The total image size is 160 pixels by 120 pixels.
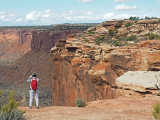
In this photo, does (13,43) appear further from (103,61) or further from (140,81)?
(140,81)

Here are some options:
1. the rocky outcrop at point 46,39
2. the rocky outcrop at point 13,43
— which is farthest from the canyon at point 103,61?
the rocky outcrop at point 13,43

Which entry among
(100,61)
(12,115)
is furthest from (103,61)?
(12,115)

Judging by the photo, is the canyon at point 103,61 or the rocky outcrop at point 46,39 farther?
the rocky outcrop at point 46,39

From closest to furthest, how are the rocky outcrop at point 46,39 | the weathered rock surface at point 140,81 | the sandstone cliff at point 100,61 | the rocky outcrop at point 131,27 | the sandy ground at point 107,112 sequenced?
1. the sandy ground at point 107,112
2. the weathered rock surface at point 140,81
3. the sandstone cliff at point 100,61
4. the rocky outcrop at point 131,27
5. the rocky outcrop at point 46,39

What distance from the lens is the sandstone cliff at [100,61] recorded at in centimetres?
1816

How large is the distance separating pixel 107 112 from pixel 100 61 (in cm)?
1030

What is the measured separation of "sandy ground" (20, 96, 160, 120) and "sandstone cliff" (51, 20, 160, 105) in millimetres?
2694

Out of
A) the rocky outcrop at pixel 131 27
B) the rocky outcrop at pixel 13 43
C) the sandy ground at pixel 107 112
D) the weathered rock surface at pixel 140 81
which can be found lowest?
the rocky outcrop at pixel 13 43

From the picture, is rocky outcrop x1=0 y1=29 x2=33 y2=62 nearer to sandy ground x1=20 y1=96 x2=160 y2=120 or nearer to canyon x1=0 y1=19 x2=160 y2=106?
canyon x1=0 y1=19 x2=160 y2=106

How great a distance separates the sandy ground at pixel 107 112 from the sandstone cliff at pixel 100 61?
2.69 metres

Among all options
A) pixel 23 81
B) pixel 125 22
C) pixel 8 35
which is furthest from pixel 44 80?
pixel 8 35

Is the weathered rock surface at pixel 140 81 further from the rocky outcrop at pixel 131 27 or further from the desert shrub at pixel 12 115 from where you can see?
the rocky outcrop at pixel 131 27

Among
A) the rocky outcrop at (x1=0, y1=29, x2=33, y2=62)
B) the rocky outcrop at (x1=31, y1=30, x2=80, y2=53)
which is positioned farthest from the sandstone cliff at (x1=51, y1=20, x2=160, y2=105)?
the rocky outcrop at (x1=0, y1=29, x2=33, y2=62)

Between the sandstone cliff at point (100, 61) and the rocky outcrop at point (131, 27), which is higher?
the rocky outcrop at point (131, 27)
